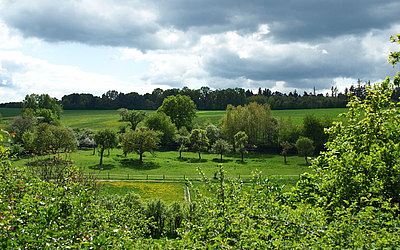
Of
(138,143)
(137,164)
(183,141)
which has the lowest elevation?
(137,164)

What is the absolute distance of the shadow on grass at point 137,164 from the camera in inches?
2098

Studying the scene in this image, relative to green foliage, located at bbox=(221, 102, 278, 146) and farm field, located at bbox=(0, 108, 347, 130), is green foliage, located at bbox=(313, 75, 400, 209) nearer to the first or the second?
green foliage, located at bbox=(221, 102, 278, 146)

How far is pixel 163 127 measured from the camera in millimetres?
81125

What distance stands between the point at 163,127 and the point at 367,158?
7318 centimetres

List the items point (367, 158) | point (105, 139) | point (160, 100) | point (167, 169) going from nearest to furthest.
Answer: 1. point (367, 158)
2. point (167, 169)
3. point (105, 139)
4. point (160, 100)

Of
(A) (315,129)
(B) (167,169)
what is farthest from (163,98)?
(B) (167,169)

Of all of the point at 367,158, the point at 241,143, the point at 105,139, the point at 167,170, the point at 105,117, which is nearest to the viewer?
the point at 367,158

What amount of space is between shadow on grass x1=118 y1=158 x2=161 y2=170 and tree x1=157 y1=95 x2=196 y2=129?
39.6 m

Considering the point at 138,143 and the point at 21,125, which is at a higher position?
the point at 21,125

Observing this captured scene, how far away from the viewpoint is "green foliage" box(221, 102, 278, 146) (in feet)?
263

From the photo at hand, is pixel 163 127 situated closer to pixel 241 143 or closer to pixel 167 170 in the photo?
pixel 241 143

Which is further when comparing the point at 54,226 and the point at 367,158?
the point at 367,158

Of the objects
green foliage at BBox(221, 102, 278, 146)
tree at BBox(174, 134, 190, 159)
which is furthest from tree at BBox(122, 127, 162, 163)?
A: green foliage at BBox(221, 102, 278, 146)

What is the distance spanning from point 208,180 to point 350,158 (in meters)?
5.03
